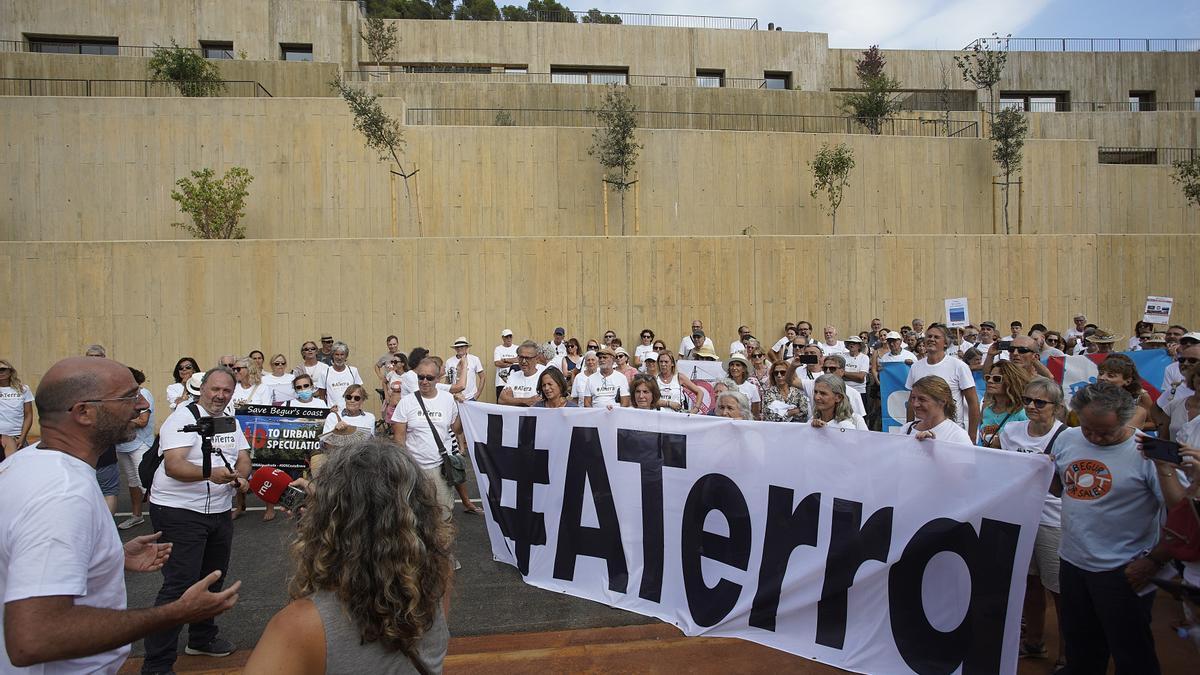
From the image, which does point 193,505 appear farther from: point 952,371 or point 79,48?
point 79,48

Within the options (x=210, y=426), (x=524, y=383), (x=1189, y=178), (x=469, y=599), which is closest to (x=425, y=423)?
(x=469, y=599)

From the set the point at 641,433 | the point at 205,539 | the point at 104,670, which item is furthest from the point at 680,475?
the point at 104,670

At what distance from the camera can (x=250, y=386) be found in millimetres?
10297

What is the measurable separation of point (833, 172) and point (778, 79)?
38.4 feet

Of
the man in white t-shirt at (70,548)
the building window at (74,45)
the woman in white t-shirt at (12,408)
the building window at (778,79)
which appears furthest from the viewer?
the building window at (778,79)

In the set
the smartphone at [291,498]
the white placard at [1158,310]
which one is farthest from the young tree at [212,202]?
the white placard at [1158,310]

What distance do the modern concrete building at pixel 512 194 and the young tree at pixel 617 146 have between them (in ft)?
1.36

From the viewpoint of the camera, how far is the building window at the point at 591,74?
31375mm

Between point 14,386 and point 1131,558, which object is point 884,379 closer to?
point 1131,558

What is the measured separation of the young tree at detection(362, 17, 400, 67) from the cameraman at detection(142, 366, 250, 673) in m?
26.7

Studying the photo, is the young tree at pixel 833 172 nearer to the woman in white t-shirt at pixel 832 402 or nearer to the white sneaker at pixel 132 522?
the woman in white t-shirt at pixel 832 402

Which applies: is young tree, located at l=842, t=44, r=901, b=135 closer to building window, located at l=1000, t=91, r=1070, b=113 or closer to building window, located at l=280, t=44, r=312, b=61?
building window, located at l=1000, t=91, r=1070, b=113

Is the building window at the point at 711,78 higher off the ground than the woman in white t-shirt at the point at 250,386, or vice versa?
the building window at the point at 711,78

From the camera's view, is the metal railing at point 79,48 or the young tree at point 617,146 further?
the metal railing at point 79,48
